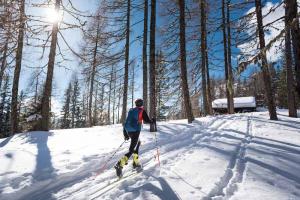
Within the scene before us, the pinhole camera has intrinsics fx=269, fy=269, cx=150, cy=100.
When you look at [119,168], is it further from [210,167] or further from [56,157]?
[56,157]

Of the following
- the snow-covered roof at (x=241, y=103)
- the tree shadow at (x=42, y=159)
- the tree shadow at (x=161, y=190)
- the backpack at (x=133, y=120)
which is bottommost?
the tree shadow at (x=161, y=190)

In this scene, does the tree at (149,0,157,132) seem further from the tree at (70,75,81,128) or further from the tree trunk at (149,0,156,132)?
the tree at (70,75,81,128)

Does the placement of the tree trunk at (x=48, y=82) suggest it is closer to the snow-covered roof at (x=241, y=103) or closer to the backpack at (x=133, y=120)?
the backpack at (x=133, y=120)

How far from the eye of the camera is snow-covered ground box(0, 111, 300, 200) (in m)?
5.35

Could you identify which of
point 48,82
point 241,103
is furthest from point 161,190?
point 241,103

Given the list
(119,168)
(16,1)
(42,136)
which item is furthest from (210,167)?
(42,136)

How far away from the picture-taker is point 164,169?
22.8 ft

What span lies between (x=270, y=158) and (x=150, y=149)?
13.2ft

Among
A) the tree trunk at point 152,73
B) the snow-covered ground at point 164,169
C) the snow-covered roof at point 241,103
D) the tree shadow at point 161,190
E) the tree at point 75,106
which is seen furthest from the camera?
the tree at point 75,106

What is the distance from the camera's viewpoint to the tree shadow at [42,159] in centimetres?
700

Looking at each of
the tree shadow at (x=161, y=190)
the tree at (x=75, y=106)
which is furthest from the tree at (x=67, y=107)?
the tree shadow at (x=161, y=190)

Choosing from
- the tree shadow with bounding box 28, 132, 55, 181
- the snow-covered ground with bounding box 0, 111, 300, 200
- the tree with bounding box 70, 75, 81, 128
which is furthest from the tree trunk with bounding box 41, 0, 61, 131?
the tree with bounding box 70, 75, 81, 128

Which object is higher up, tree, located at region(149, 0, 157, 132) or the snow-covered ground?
tree, located at region(149, 0, 157, 132)

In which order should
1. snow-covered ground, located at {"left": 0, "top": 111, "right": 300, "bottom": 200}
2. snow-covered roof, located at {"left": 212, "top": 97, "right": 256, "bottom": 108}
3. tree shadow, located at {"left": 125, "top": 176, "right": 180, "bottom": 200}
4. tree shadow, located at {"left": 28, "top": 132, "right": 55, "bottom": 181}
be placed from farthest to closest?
snow-covered roof, located at {"left": 212, "top": 97, "right": 256, "bottom": 108}
tree shadow, located at {"left": 28, "top": 132, "right": 55, "bottom": 181}
snow-covered ground, located at {"left": 0, "top": 111, "right": 300, "bottom": 200}
tree shadow, located at {"left": 125, "top": 176, "right": 180, "bottom": 200}
